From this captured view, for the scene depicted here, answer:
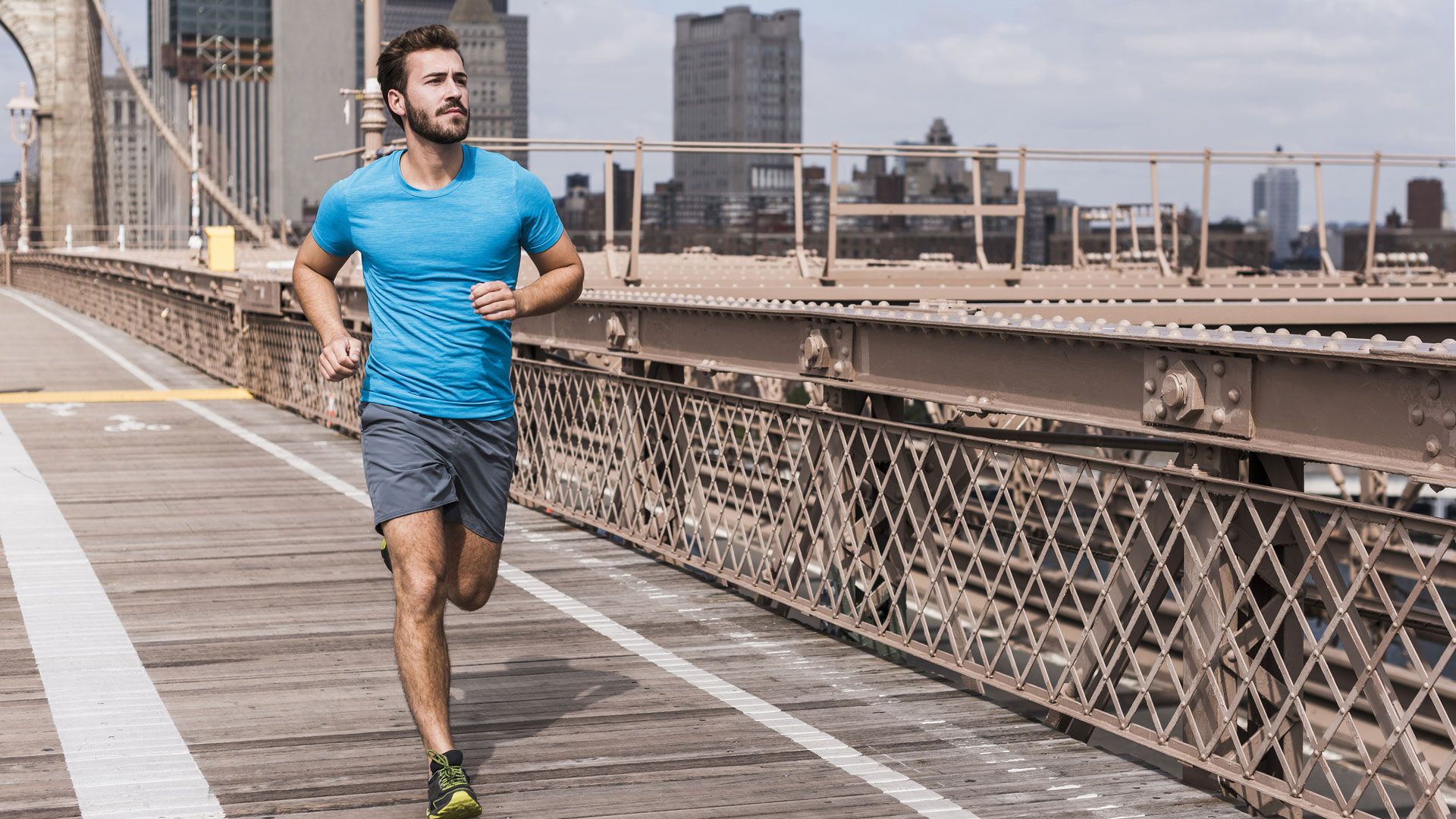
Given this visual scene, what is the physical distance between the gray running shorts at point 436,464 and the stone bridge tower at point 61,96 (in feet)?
249

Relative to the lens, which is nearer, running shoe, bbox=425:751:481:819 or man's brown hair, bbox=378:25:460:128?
running shoe, bbox=425:751:481:819

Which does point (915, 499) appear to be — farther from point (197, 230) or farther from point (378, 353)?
point (197, 230)

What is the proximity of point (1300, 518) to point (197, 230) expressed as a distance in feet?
121

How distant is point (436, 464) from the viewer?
4.91 metres

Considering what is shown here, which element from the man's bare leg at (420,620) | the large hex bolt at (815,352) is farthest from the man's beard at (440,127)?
the large hex bolt at (815,352)

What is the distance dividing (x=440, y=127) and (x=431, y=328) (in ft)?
1.76

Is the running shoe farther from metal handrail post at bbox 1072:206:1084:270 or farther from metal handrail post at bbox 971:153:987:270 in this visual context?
metal handrail post at bbox 1072:206:1084:270

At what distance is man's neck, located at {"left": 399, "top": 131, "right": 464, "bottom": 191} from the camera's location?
16.2ft

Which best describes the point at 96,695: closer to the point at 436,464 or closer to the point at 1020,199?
the point at 436,464

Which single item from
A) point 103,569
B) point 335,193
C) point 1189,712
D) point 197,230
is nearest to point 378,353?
point 335,193

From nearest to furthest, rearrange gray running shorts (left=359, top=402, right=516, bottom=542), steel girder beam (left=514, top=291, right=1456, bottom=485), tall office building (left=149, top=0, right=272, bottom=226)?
1. steel girder beam (left=514, top=291, right=1456, bottom=485)
2. gray running shorts (left=359, top=402, right=516, bottom=542)
3. tall office building (left=149, top=0, right=272, bottom=226)

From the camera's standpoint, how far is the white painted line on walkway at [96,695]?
16.5ft

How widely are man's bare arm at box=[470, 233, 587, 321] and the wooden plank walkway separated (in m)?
1.34

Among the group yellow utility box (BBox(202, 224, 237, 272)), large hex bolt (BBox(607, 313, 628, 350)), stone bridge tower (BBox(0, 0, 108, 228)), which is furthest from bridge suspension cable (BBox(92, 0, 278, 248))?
large hex bolt (BBox(607, 313, 628, 350))
